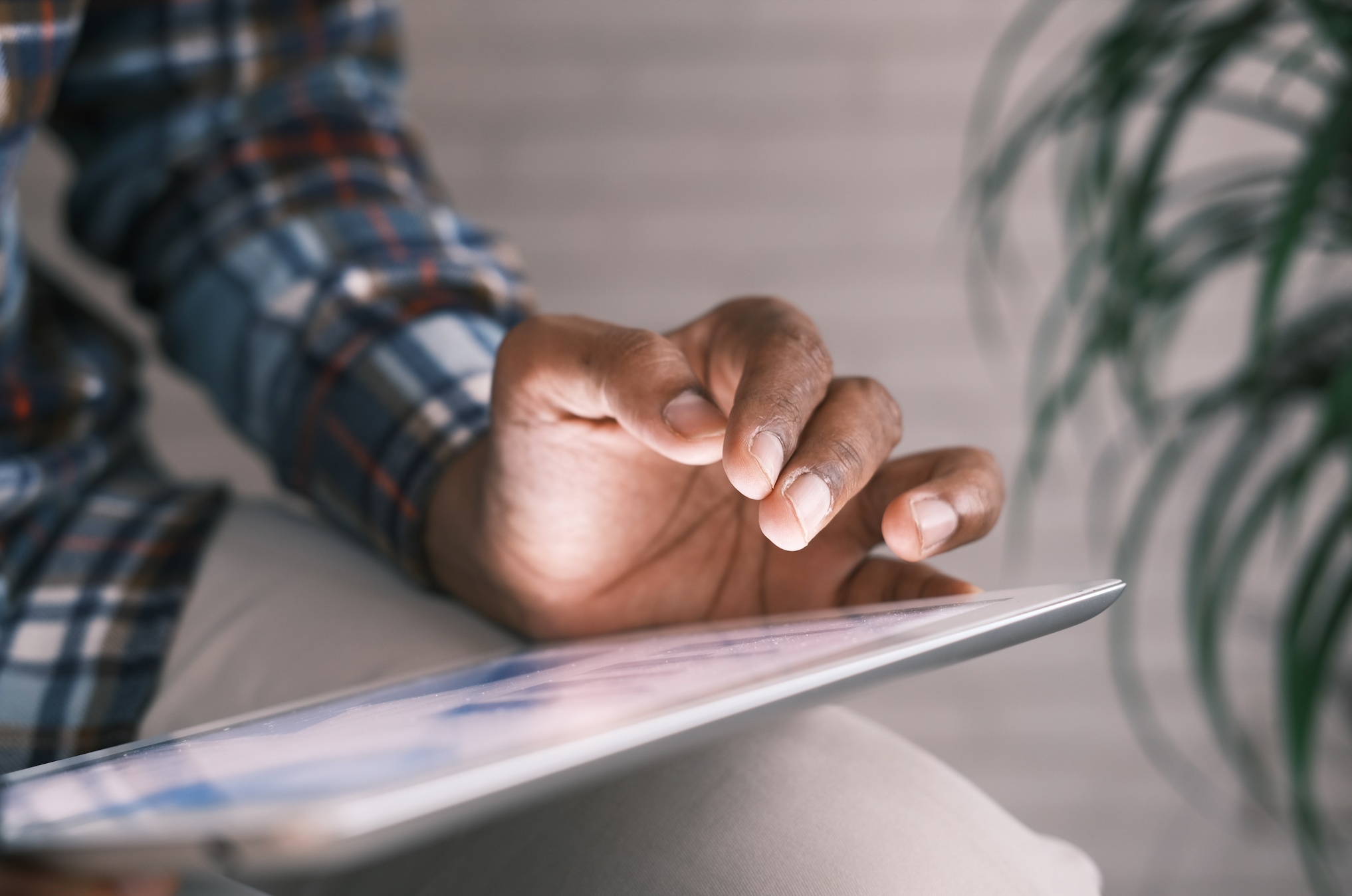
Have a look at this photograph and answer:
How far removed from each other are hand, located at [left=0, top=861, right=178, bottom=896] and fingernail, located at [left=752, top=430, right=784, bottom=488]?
21 cm

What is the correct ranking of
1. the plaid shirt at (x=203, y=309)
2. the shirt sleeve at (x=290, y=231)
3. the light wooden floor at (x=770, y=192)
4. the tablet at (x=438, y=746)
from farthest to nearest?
the light wooden floor at (x=770, y=192) → the shirt sleeve at (x=290, y=231) → the plaid shirt at (x=203, y=309) → the tablet at (x=438, y=746)

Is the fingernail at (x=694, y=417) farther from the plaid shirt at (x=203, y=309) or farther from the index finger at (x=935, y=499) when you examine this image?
the plaid shirt at (x=203, y=309)

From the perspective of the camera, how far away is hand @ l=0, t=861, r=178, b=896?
0.20 m

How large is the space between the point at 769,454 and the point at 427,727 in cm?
16

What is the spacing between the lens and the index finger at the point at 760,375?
1.09ft

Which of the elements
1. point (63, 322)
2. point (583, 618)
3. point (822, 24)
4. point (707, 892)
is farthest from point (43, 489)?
point (822, 24)

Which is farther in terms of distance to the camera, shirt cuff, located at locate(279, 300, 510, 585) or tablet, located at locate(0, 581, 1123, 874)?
shirt cuff, located at locate(279, 300, 510, 585)

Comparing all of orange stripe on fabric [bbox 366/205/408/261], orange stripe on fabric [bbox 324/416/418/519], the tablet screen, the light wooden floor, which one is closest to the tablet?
the tablet screen

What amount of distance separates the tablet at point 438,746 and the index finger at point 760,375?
6 centimetres

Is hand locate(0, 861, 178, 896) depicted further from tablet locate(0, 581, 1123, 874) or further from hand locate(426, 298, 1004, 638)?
hand locate(426, 298, 1004, 638)

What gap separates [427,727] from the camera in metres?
0.22

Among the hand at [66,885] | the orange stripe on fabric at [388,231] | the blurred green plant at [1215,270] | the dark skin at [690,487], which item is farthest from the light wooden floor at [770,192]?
the hand at [66,885]

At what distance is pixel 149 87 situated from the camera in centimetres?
66

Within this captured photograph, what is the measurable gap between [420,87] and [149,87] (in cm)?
60
